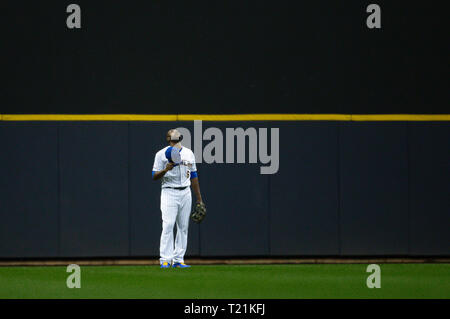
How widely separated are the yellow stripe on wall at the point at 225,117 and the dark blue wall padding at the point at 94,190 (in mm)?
148

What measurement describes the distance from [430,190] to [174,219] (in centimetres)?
425

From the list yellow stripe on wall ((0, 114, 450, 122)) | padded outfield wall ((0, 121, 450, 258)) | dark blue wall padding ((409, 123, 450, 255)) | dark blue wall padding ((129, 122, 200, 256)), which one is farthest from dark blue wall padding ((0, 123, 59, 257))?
dark blue wall padding ((409, 123, 450, 255))

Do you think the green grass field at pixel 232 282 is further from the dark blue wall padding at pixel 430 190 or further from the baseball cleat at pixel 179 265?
the dark blue wall padding at pixel 430 190

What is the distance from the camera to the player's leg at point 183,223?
46.1 feet

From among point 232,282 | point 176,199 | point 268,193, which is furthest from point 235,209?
point 232,282

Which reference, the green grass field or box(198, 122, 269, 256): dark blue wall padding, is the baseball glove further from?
box(198, 122, 269, 256): dark blue wall padding

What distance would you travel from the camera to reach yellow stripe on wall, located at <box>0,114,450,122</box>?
50.1 ft

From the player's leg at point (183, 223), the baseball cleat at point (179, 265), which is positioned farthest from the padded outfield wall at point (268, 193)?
the player's leg at point (183, 223)

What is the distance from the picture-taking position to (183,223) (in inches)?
555

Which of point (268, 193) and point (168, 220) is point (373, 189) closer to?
point (268, 193)
